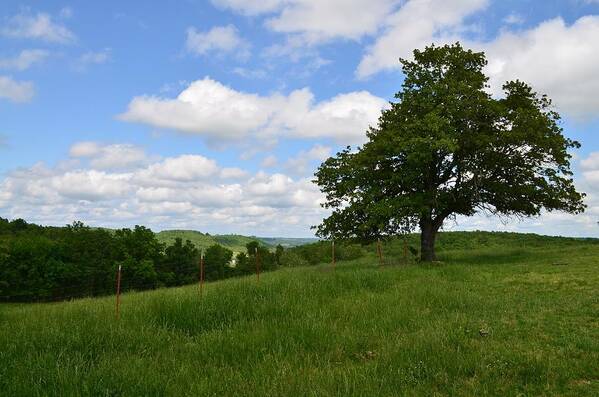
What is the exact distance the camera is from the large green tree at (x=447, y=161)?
2759 centimetres

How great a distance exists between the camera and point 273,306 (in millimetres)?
12953

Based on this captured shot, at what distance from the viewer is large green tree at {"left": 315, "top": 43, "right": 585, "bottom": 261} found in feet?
90.5

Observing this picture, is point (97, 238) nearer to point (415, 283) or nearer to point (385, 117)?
point (385, 117)

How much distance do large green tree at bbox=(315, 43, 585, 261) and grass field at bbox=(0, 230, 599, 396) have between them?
12.5 m

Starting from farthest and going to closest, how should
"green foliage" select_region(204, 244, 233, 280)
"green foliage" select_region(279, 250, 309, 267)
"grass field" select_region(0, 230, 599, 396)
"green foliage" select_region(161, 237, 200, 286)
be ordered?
"green foliage" select_region(204, 244, 233, 280), "green foliage" select_region(279, 250, 309, 267), "green foliage" select_region(161, 237, 200, 286), "grass field" select_region(0, 230, 599, 396)

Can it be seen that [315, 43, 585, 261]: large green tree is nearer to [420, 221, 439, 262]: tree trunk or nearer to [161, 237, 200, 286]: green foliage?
[420, 221, 439, 262]: tree trunk

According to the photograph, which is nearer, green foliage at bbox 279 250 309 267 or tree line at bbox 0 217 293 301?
tree line at bbox 0 217 293 301

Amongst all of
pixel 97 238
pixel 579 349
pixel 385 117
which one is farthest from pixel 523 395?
pixel 97 238

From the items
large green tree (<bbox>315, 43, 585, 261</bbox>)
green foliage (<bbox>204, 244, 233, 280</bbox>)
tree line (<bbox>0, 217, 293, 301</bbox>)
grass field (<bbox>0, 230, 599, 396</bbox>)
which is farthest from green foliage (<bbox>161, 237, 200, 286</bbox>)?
grass field (<bbox>0, 230, 599, 396</bbox>)

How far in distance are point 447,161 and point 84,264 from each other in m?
52.6

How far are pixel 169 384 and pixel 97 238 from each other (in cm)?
6643

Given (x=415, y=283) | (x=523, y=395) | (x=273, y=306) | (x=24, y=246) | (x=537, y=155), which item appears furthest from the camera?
(x=24, y=246)

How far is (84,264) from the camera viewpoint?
64000mm

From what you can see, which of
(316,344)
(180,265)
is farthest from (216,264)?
(316,344)
